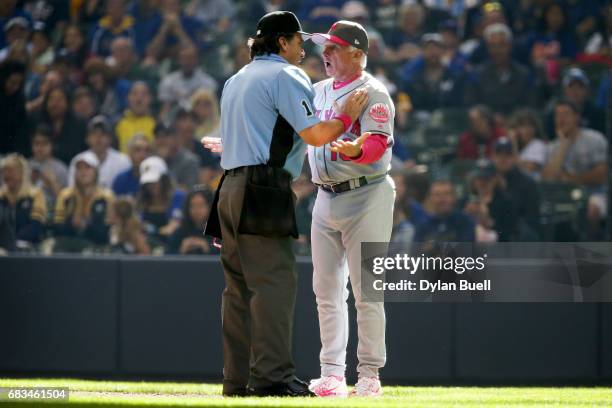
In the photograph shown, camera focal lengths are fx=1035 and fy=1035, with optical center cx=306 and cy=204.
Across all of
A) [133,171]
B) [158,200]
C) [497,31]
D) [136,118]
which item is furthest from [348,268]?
[497,31]

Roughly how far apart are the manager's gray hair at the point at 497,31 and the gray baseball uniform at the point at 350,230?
6014mm

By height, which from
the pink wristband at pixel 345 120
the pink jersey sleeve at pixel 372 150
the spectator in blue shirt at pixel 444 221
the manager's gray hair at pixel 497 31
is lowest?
the spectator in blue shirt at pixel 444 221

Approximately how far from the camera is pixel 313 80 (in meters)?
11.0

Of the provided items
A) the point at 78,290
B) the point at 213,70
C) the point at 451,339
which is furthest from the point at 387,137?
the point at 213,70

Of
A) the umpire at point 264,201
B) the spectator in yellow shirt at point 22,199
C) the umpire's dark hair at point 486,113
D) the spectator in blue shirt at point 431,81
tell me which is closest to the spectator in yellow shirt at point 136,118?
the spectator in yellow shirt at point 22,199

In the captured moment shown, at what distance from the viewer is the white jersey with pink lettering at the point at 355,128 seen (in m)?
5.21

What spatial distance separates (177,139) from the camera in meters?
10.8

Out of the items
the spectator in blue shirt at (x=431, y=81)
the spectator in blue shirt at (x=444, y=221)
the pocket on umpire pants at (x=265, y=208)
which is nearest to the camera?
the pocket on umpire pants at (x=265, y=208)

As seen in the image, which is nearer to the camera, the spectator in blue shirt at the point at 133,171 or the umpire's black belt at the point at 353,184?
the umpire's black belt at the point at 353,184

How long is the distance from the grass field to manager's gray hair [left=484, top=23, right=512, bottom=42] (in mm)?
5225

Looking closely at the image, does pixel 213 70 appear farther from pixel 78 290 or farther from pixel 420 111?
pixel 78 290

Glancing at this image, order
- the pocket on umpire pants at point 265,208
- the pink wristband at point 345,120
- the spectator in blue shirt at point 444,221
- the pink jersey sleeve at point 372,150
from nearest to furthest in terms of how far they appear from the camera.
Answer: the pocket on umpire pants at point 265,208 < the pink wristband at point 345,120 < the pink jersey sleeve at point 372,150 < the spectator in blue shirt at point 444,221

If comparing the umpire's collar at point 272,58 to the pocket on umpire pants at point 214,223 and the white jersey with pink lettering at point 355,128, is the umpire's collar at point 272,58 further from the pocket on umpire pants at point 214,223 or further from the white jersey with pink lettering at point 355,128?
the pocket on umpire pants at point 214,223

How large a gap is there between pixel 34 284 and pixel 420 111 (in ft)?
14.4
